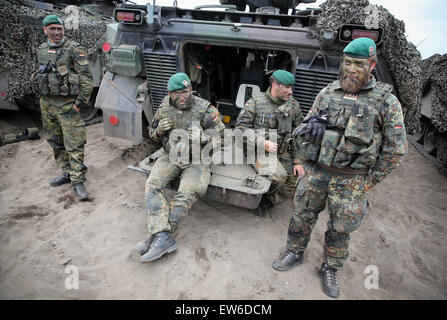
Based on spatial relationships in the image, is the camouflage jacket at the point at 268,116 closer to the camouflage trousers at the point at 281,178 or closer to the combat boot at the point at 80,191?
the camouflage trousers at the point at 281,178

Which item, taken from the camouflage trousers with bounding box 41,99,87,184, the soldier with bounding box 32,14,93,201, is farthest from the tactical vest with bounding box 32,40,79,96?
the camouflage trousers with bounding box 41,99,87,184

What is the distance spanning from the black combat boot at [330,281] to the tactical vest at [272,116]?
52.7 inches

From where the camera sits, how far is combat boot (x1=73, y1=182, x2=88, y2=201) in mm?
3457

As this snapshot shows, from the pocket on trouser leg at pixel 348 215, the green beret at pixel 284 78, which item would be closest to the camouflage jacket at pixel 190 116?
the green beret at pixel 284 78

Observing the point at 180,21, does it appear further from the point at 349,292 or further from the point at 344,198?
the point at 349,292

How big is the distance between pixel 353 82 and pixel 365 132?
0.35m

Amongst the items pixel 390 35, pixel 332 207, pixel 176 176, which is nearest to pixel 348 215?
pixel 332 207

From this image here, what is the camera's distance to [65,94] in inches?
136

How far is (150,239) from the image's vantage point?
2.60 meters

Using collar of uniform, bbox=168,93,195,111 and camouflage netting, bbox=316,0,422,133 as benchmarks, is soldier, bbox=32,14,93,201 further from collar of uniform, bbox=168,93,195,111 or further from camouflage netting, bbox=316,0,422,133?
camouflage netting, bbox=316,0,422,133

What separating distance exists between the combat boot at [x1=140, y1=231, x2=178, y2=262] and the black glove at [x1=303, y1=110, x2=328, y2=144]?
4.55 feet

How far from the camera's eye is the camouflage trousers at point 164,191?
261cm

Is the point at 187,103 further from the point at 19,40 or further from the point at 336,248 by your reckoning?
the point at 19,40
